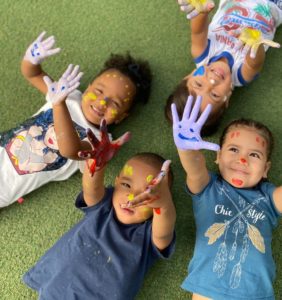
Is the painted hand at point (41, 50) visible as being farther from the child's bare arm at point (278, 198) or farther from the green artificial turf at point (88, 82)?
the child's bare arm at point (278, 198)

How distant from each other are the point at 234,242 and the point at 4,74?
996mm

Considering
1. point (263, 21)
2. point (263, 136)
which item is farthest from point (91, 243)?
point (263, 21)

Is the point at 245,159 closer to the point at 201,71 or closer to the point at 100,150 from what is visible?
the point at 201,71

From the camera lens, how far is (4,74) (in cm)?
135

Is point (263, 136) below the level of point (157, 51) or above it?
below

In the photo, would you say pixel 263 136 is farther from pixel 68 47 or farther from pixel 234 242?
pixel 68 47

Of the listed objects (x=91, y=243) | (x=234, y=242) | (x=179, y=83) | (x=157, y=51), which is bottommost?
(x=234, y=242)

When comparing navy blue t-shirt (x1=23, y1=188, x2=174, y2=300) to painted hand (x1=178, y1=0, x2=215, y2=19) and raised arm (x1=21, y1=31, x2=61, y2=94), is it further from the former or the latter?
painted hand (x1=178, y1=0, x2=215, y2=19)

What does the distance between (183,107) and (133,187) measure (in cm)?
34

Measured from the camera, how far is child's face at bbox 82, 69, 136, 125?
1195 mm

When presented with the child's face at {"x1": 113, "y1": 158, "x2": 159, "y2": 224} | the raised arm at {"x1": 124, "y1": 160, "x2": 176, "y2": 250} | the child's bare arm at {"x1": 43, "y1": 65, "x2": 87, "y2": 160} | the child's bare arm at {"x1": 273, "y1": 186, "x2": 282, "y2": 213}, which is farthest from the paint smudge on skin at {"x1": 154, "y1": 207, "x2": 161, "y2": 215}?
the child's bare arm at {"x1": 273, "y1": 186, "x2": 282, "y2": 213}

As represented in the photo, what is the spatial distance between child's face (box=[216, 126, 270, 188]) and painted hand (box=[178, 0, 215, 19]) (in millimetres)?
388

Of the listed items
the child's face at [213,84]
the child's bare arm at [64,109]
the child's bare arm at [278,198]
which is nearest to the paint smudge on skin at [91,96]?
the child's bare arm at [64,109]

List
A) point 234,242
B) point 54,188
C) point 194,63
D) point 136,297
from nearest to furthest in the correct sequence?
point 234,242 < point 136,297 < point 54,188 < point 194,63
